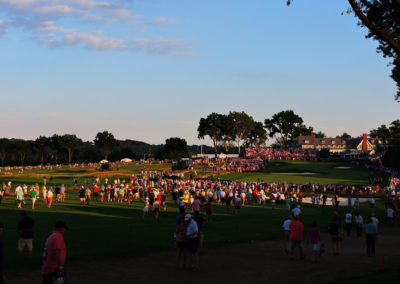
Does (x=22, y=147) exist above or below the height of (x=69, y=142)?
below

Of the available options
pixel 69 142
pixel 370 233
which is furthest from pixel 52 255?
pixel 69 142

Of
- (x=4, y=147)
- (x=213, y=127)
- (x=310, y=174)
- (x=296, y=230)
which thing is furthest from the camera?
(x=213, y=127)

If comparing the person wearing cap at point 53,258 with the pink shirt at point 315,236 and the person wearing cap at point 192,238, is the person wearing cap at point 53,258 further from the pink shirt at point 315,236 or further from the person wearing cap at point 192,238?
the pink shirt at point 315,236

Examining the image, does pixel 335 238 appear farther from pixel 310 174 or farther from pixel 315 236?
pixel 310 174

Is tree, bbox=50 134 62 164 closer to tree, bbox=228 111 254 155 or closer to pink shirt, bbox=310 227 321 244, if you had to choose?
tree, bbox=228 111 254 155

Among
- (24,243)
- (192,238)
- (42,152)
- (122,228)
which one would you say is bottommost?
(122,228)

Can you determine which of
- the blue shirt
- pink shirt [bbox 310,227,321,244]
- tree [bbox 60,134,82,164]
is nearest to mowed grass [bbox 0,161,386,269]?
pink shirt [bbox 310,227,321,244]

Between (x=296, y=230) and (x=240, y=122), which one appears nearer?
(x=296, y=230)

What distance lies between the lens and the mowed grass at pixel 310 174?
258 feet

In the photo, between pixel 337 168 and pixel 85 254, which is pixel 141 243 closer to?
pixel 85 254

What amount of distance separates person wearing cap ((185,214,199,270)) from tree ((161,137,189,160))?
14554 cm

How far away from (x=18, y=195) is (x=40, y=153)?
128371mm

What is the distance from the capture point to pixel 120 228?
86.3ft

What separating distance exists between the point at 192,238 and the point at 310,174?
77.0 meters
